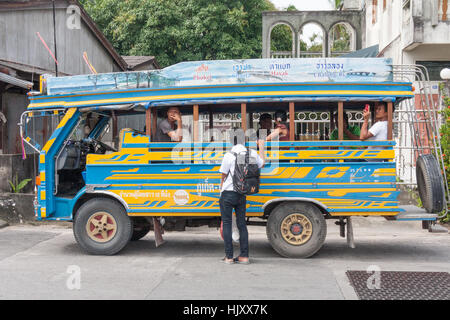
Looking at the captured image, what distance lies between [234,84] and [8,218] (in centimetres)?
602

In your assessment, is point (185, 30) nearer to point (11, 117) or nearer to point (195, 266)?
point (11, 117)

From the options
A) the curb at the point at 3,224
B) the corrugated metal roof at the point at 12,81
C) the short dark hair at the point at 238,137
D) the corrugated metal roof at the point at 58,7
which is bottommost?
the curb at the point at 3,224

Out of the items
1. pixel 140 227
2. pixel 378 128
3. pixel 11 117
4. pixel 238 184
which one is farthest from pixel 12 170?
pixel 378 128

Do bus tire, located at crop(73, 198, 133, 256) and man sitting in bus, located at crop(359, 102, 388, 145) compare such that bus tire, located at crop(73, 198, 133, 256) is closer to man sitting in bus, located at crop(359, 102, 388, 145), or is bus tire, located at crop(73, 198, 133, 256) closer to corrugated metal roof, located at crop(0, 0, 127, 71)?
man sitting in bus, located at crop(359, 102, 388, 145)

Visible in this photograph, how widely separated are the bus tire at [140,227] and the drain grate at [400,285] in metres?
3.16

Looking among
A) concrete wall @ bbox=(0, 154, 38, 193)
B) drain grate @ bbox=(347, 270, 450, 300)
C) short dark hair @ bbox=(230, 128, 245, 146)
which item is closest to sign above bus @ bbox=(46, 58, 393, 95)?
short dark hair @ bbox=(230, 128, 245, 146)

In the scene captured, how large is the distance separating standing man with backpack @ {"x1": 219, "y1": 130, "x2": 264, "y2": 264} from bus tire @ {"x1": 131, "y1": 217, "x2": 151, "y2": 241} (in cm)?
162

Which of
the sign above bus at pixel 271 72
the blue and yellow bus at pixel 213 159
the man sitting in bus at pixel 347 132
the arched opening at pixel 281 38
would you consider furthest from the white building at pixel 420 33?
the arched opening at pixel 281 38

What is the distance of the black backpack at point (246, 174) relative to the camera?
7.08m

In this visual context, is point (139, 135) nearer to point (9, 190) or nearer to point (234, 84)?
point (234, 84)

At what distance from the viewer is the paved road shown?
19.6 feet

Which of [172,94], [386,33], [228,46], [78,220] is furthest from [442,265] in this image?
[228,46]

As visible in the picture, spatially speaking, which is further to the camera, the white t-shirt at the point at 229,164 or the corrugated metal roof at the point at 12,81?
the corrugated metal roof at the point at 12,81
